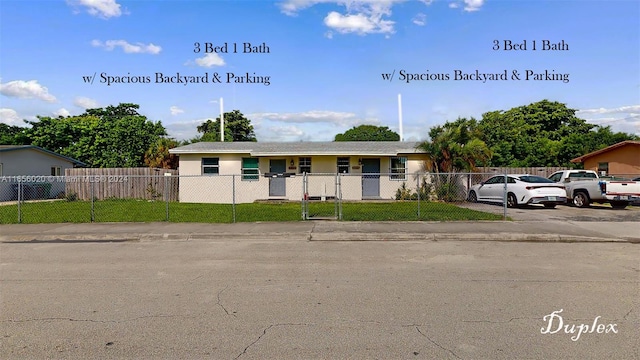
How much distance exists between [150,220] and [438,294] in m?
10.7

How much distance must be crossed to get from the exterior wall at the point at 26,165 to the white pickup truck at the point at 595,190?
26.6 meters

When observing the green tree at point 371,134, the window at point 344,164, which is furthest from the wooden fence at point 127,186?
the green tree at point 371,134

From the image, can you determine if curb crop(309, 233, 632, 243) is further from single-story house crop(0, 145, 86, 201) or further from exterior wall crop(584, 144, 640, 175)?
single-story house crop(0, 145, 86, 201)

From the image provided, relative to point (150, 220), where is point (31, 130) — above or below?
above

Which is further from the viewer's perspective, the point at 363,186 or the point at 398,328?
the point at 363,186

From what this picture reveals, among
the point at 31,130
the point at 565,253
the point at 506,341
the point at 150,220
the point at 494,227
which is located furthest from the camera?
the point at 31,130

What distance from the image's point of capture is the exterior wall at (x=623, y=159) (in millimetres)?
25547

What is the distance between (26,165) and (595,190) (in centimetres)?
3099

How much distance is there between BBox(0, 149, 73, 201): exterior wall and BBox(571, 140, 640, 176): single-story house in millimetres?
33806

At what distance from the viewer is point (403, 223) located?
12.5 m

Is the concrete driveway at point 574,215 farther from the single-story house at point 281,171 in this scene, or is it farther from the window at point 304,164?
the window at point 304,164

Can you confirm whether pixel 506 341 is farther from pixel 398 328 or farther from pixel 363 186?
pixel 363 186

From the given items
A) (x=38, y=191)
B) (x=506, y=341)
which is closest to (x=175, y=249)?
(x=506, y=341)

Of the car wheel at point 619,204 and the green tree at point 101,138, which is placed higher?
the green tree at point 101,138
